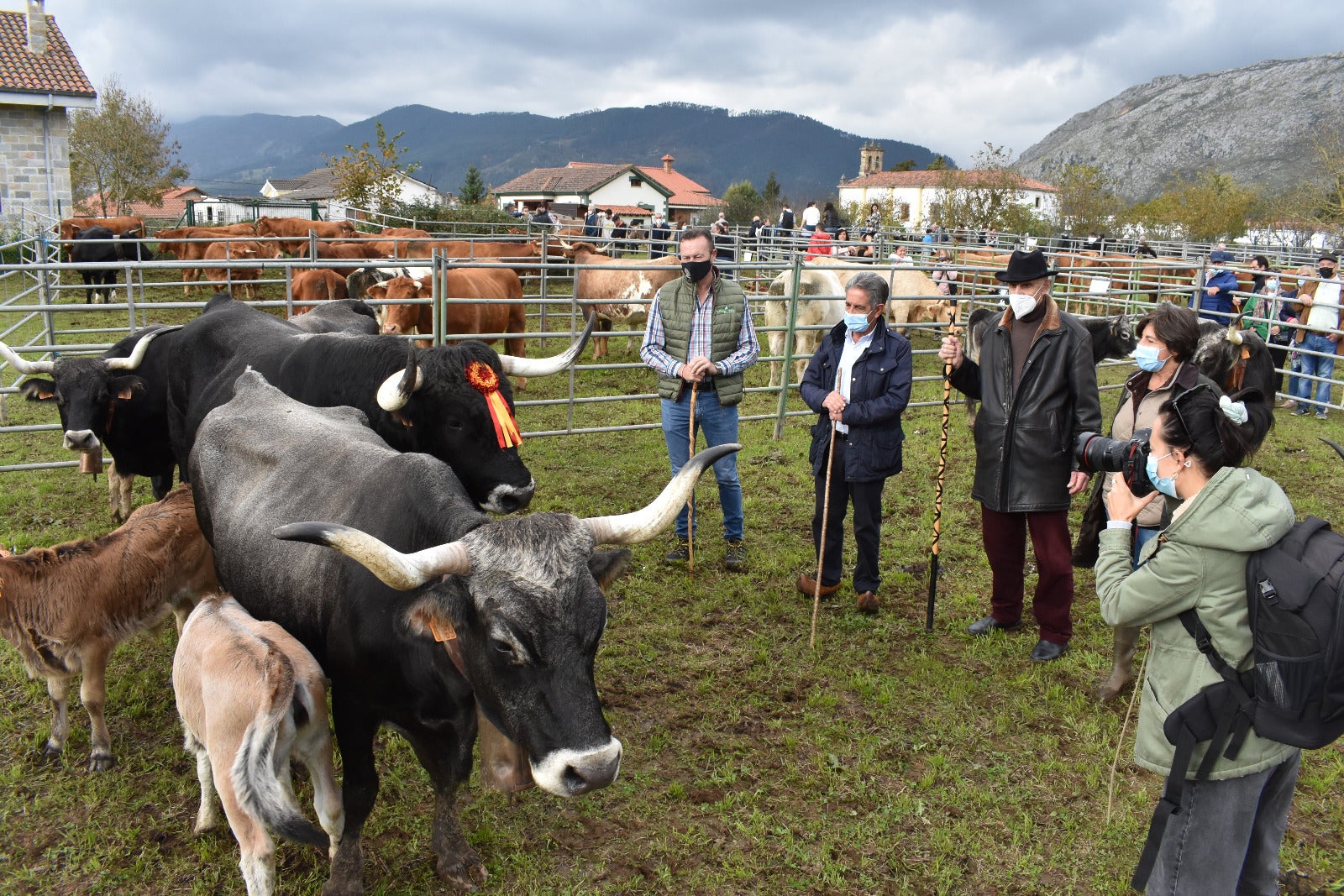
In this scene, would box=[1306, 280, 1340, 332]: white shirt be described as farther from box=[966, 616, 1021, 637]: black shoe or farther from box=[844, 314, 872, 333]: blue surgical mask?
box=[844, 314, 872, 333]: blue surgical mask

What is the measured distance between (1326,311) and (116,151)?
3988 centimetres

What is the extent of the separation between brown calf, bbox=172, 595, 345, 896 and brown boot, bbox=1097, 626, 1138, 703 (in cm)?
361

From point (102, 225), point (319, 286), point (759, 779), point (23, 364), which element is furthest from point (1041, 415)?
point (102, 225)

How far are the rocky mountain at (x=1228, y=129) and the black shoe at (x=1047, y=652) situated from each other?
136 meters

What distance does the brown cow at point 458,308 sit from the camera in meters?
10.4

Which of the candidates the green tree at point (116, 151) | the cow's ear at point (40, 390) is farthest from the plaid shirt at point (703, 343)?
the green tree at point (116, 151)

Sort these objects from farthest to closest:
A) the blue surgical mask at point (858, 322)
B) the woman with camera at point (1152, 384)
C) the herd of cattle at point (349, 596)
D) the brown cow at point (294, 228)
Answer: the brown cow at point (294, 228)
the blue surgical mask at point (858, 322)
the woman with camera at point (1152, 384)
the herd of cattle at point (349, 596)

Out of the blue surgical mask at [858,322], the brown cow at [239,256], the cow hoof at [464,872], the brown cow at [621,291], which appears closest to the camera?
the cow hoof at [464,872]

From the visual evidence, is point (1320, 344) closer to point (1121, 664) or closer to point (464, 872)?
point (1121, 664)

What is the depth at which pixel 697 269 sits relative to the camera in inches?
222

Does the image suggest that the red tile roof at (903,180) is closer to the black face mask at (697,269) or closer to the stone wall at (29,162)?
the stone wall at (29,162)

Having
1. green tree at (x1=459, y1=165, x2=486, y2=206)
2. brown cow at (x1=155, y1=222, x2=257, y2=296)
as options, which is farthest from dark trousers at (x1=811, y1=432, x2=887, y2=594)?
green tree at (x1=459, y1=165, x2=486, y2=206)

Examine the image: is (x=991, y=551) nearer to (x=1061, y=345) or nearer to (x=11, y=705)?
(x=1061, y=345)

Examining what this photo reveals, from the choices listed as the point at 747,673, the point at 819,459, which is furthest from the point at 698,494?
the point at 747,673
